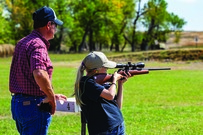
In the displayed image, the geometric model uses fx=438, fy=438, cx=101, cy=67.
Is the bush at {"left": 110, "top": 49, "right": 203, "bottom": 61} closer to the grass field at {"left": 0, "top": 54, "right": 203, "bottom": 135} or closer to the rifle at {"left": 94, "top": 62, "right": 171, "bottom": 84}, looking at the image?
the grass field at {"left": 0, "top": 54, "right": 203, "bottom": 135}

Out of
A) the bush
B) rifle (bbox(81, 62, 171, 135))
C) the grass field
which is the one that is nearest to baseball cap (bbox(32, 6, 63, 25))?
rifle (bbox(81, 62, 171, 135))

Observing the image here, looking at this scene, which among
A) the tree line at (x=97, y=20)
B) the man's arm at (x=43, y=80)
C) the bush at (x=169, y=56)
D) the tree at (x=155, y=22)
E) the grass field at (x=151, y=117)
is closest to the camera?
the man's arm at (x=43, y=80)

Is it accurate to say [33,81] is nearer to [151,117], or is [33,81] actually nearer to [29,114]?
[29,114]

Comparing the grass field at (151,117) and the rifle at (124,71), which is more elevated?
the rifle at (124,71)

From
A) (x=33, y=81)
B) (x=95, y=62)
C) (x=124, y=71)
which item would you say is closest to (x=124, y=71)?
(x=124, y=71)

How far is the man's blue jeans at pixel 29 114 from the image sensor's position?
502cm

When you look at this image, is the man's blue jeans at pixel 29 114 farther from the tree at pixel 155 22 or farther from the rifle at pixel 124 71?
the tree at pixel 155 22

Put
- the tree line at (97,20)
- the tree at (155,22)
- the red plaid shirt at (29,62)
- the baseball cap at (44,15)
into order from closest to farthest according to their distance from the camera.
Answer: the red plaid shirt at (29,62), the baseball cap at (44,15), the tree line at (97,20), the tree at (155,22)

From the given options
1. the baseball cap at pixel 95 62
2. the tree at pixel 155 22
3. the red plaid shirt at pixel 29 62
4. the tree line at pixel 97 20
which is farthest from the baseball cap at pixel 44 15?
the tree at pixel 155 22

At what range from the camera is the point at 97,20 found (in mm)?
78375

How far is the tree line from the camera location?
242 feet

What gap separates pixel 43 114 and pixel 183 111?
25.5 ft

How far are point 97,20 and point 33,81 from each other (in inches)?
2908

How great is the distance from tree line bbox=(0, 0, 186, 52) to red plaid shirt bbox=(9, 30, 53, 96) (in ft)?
216
